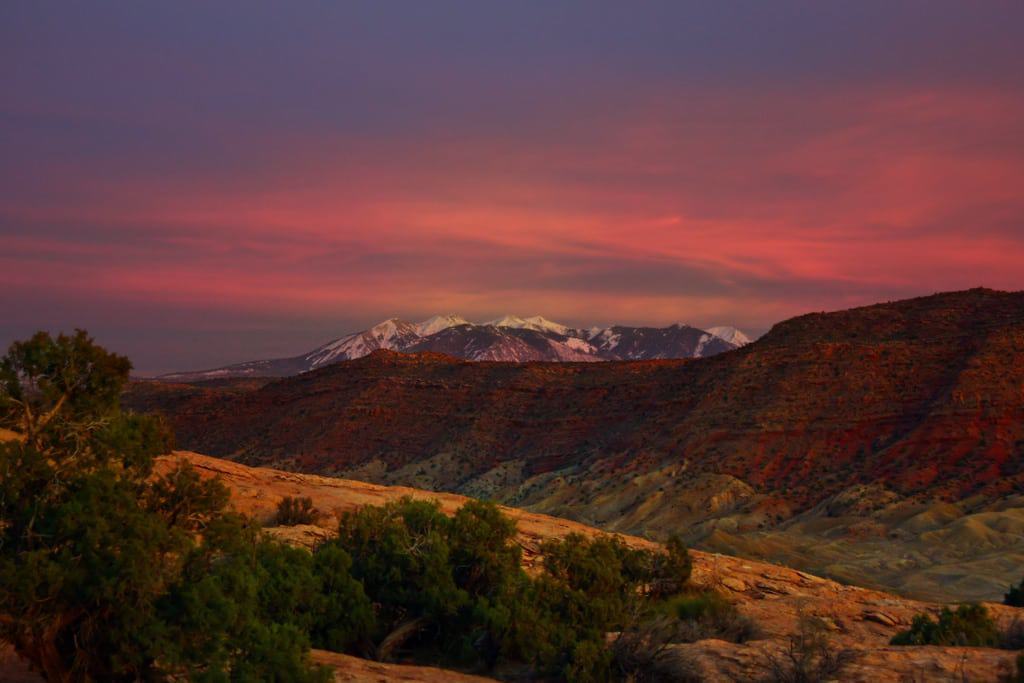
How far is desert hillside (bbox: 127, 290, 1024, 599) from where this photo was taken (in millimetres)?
45688

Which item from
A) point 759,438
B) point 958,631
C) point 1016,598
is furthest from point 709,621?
point 759,438

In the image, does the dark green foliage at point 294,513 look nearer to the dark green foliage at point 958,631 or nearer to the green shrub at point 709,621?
the green shrub at point 709,621

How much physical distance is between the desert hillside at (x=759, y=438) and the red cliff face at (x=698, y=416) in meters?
0.19

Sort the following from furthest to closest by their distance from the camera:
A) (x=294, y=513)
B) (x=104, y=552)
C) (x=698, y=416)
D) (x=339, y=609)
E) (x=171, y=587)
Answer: (x=698, y=416), (x=294, y=513), (x=339, y=609), (x=171, y=587), (x=104, y=552)

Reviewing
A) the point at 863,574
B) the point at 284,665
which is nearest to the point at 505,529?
the point at 284,665

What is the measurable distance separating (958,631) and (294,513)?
1467 cm

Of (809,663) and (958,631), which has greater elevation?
(809,663)

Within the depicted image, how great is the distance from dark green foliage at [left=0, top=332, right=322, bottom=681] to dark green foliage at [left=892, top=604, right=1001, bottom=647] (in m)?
11.3

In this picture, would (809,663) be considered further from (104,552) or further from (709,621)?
(104,552)

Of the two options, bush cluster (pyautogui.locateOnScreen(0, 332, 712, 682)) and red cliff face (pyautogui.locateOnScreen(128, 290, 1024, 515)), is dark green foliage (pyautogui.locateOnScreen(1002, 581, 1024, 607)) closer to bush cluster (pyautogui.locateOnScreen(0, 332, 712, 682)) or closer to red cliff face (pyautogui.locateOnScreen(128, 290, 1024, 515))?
bush cluster (pyautogui.locateOnScreen(0, 332, 712, 682))

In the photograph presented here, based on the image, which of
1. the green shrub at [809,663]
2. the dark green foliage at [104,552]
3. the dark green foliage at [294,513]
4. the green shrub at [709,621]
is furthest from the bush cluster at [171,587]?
the dark green foliage at [294,513]

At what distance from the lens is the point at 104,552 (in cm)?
988

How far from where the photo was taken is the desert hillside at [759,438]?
4569 cm

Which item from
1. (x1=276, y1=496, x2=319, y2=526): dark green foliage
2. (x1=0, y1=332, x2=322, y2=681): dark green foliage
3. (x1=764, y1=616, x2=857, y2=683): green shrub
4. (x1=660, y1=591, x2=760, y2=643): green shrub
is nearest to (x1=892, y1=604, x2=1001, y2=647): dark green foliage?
(x1=660, y1=591, x2=760, y2=643): green shrub
